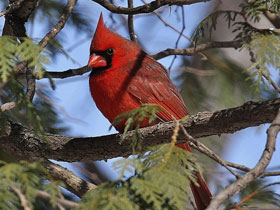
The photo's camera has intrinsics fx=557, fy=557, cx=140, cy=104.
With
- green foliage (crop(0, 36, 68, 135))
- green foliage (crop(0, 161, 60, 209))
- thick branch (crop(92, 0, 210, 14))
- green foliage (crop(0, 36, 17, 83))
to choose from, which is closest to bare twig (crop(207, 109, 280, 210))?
green foliage (crop(0, 161, 60, 209))

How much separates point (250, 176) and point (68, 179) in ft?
4.95

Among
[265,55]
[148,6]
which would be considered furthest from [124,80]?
[265,55]

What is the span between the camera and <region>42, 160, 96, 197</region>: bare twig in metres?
3.04

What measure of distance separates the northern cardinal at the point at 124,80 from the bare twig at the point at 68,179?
1.45ft

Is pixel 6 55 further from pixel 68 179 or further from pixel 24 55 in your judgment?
pixel 68 179

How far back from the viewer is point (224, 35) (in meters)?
5.03

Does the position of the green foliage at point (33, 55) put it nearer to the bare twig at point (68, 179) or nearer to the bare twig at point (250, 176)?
the bare twig at point (250, 176)

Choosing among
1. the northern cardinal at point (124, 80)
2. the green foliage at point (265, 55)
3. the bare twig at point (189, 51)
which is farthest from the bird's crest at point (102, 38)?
the green foliage at point (265, 55)

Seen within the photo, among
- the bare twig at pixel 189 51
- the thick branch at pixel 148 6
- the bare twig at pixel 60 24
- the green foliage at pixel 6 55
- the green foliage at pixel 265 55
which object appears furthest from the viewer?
the bare twig at pixel 189 51

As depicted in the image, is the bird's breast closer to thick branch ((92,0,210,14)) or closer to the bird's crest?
the bird's crest

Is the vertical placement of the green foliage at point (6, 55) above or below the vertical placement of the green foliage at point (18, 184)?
above

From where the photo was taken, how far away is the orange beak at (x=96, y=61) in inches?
135

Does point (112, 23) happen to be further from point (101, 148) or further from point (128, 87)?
point (101, 148)

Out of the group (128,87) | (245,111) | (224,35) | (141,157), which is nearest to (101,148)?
(128,87)
